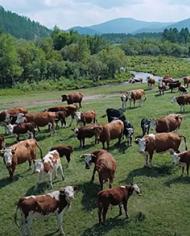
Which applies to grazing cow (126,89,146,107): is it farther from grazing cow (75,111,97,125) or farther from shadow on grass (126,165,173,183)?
shadow on grass (126,165,173,183)

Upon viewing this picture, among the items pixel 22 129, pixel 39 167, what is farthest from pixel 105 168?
pixel 22 129

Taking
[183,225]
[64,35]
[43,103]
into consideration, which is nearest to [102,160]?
[183,225]

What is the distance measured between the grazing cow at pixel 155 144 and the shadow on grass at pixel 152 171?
52 centimetres

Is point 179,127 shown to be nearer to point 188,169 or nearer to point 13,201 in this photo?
point 188,169

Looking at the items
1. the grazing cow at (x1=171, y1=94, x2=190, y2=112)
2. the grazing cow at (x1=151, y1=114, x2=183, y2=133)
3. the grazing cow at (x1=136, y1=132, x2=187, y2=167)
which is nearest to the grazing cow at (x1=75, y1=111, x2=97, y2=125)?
the grazing cow at (x1=151, y1=114, x2=183, y2=133)

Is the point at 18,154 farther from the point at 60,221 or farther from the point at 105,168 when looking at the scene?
the point at 60,221

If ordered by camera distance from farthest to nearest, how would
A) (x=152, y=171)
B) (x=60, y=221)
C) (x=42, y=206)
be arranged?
(x=152, y=171), (x=60, y=221), (x=42, y=206)

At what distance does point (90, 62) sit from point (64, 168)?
65086 millimetres

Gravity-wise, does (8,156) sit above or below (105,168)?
above

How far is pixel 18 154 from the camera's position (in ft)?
64.7

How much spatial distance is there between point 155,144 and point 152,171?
1.40 meters

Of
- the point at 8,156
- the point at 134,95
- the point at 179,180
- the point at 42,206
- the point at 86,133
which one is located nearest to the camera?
the point at 42,206

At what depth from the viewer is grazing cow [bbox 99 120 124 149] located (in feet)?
73.3

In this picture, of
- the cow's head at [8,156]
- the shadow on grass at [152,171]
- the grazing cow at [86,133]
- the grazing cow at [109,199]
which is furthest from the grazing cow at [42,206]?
the grazing cow at [86,133]
